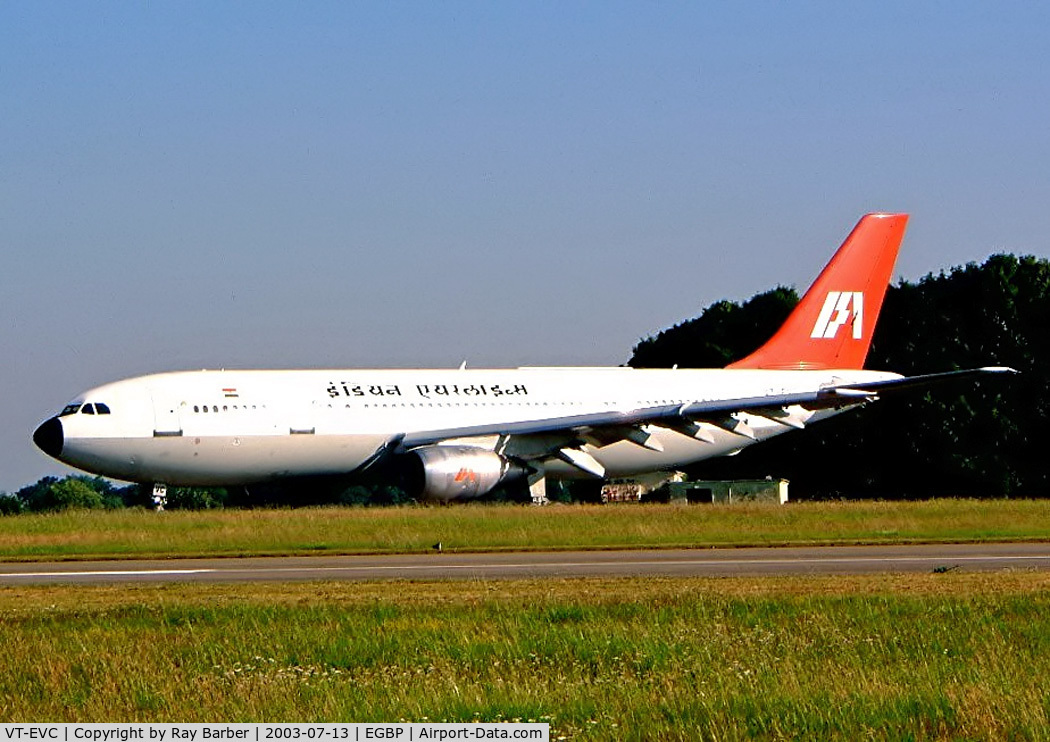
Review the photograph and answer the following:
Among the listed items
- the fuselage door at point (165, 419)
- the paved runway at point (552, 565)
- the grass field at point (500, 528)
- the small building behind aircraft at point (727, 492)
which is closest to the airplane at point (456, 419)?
the fuselage door at point (165, 419)

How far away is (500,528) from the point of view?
35.0 meters

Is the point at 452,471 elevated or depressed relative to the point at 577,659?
elevated

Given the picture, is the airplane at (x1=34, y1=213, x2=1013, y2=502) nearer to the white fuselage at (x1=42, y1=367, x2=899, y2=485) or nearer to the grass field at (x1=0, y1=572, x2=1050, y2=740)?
the white fuselage at (x1=42, y1=367, x2=899, y2=485)

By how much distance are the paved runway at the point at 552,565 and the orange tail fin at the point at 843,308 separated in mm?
26429

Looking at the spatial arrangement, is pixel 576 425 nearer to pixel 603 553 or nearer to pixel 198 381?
pixel 198 381

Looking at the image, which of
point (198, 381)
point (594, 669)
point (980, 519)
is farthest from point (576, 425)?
point (594, 669)

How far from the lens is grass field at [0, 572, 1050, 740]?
12156 millimetres

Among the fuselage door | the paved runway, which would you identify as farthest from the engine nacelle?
the paved runway

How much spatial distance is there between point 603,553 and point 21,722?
1785 cm

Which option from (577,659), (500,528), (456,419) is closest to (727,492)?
(456,419)

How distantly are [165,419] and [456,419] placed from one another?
8.61 metres

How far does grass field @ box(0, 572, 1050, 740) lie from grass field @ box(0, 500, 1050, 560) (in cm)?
1019

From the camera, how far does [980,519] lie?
36125 mm

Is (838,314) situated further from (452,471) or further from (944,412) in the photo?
(452,471)
